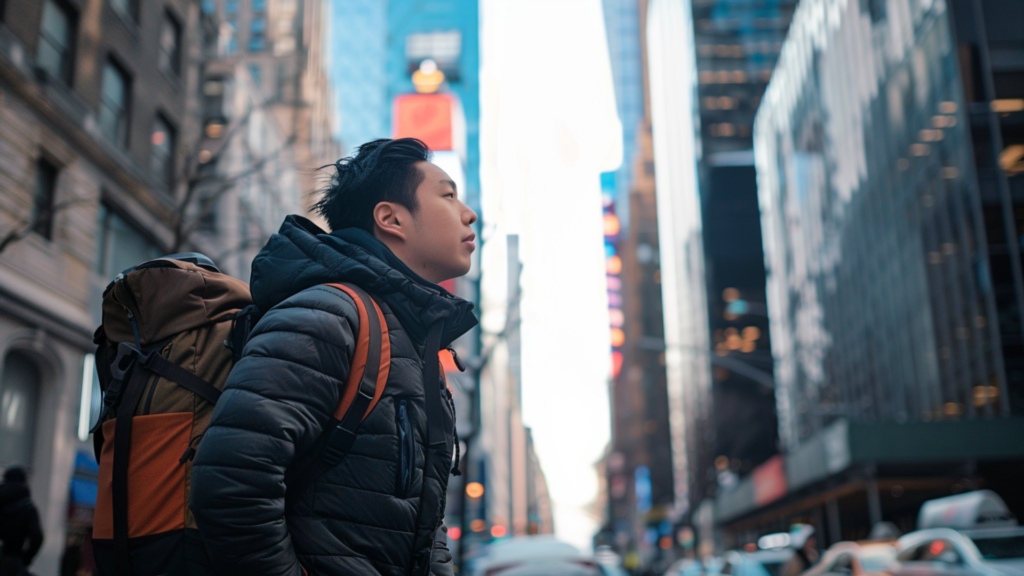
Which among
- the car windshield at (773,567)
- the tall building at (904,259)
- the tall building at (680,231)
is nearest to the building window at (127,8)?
the car windshield at (773,567)

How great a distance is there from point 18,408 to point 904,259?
30.3 meters

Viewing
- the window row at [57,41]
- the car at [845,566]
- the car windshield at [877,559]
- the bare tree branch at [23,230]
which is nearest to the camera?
the bare tree branch at [23,230]

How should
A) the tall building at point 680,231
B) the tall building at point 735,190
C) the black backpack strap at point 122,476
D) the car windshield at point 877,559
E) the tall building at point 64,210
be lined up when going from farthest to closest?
1. the tall building at point 680,231
2. the tall building at point 735,190
3. the tall building at point 64,210
4. the car windshield at point 877,559
5. the black backpack strap at point 122,476

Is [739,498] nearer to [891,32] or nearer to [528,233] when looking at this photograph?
[891,32]

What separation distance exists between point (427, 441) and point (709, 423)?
179 ft

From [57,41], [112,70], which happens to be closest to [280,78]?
[112,70]

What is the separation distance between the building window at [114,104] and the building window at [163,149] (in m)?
1.51

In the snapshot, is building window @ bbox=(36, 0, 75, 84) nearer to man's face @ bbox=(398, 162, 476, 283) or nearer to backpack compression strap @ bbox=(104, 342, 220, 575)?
man's face @ bbox=(398, 162, 476, 283)

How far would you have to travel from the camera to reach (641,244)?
15700 centimetres

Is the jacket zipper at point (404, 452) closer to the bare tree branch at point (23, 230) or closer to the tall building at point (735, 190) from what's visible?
the bare tree branch at point (23, 230)

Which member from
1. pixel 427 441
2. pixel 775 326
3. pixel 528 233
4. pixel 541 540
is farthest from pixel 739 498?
pixel 427 441

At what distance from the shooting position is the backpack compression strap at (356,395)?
92.5 inches

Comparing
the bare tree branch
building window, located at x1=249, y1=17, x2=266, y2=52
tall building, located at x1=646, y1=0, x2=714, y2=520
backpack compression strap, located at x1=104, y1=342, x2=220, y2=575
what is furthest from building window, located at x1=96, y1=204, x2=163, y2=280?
tall building, located at x1=646, y1=0, x2=714, y2=520

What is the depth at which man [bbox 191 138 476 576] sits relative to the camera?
212 centimetres
